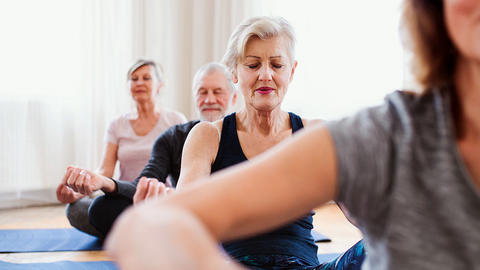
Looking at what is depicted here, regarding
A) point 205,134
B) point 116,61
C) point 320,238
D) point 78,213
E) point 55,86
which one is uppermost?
point 116,61

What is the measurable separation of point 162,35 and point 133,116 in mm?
1580

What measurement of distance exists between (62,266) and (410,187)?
7.25 feet

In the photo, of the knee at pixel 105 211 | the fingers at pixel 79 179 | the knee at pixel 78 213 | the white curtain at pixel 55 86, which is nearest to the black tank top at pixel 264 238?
the fingers at pixel 79 179

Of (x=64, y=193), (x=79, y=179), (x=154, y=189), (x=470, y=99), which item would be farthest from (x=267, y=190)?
(x=64, y=193)

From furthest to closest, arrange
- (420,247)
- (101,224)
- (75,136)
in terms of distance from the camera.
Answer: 1. (75,136)
2. (101,224)
3. (420,247)

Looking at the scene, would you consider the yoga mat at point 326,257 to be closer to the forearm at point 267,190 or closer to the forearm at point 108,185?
the forearm at point 108,185

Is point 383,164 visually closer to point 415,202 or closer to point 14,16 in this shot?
point 415,202

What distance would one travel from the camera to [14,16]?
4.18 metres

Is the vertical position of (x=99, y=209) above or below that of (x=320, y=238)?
above

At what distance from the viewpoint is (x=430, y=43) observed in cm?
71

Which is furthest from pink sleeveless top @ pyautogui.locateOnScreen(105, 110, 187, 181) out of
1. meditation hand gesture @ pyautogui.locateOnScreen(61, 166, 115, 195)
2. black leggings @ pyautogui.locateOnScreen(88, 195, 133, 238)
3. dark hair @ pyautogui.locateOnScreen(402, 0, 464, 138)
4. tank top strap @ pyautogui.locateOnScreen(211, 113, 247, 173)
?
dark hair @ pyautogui.locateOnScreen(402, 0, 464, 138)

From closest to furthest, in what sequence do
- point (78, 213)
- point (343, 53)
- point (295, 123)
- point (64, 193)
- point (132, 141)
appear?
point (295, 123), point (64, 193), point (78, 213), point (132, 141), point (343, 53)

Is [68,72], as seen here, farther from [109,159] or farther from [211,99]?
[211,99]

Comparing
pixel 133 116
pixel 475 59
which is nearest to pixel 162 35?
pixel 133 116
